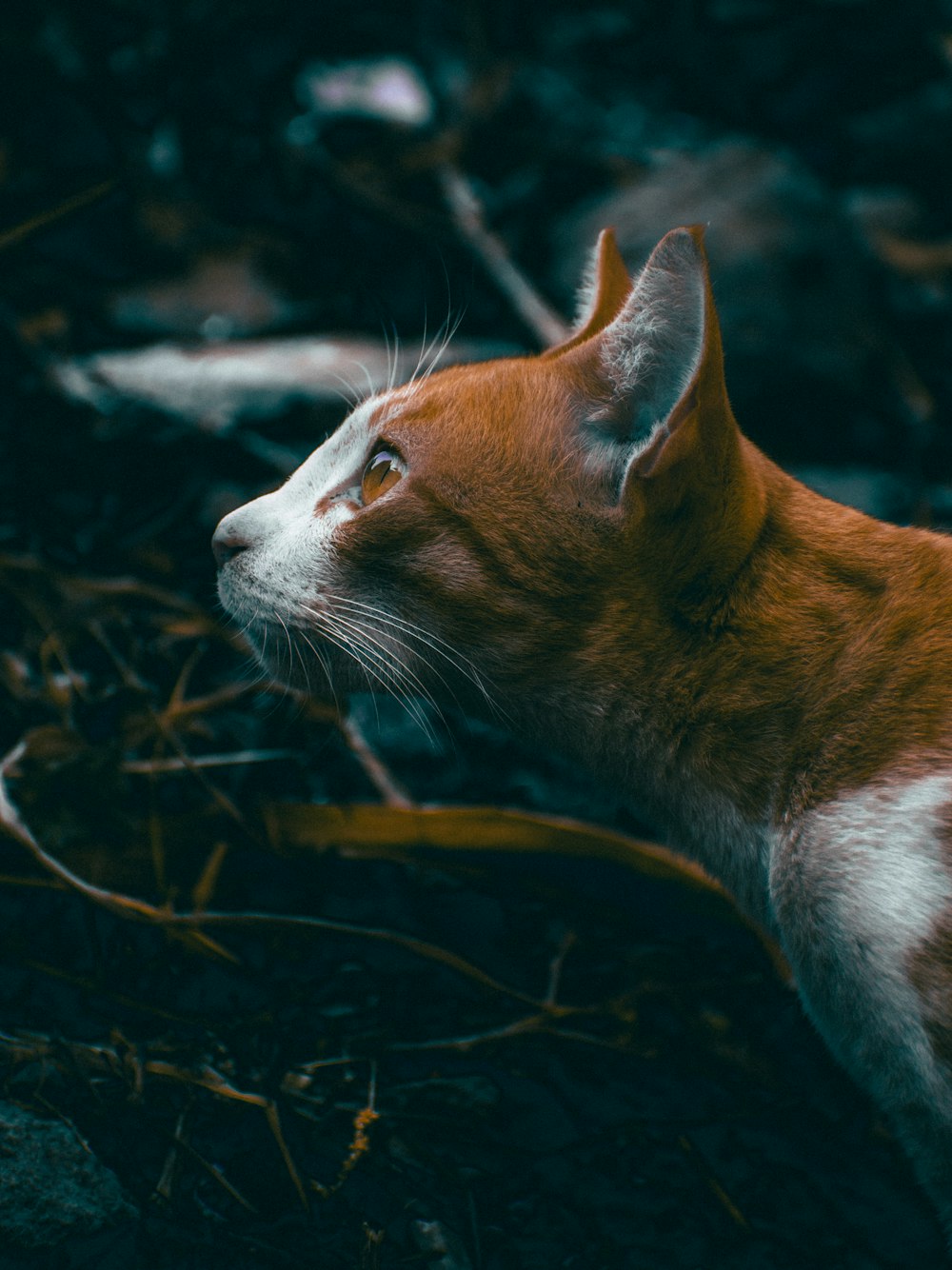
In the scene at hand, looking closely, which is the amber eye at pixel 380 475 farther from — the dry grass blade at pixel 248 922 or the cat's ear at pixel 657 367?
the dry grass blade at pixel 248 922

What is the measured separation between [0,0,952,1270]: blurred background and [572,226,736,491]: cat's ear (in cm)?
71

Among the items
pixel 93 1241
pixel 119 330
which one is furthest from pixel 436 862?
pixel 119 330

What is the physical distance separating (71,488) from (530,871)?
1300 mm

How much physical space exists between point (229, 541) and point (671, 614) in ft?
1.96

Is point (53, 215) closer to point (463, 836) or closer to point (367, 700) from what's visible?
point (367, 700)

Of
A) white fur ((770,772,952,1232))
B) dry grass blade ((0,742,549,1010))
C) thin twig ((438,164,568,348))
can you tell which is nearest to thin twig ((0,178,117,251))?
thin twig ((438,164,568,348))

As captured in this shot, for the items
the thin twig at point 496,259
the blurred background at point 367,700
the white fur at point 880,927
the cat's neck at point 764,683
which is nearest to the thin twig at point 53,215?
the blurred background at point 367,700

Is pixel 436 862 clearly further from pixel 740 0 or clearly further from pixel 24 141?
pixel 740 0

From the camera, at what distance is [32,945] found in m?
1.45

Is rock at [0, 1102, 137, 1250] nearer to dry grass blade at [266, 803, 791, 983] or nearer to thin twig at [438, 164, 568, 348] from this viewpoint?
dry grass blade at [266, 803, 791, 983]

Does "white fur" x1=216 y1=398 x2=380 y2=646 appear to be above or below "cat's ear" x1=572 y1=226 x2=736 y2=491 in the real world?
below

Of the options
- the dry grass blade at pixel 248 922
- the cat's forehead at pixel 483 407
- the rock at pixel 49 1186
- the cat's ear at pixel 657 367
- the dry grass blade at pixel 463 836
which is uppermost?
the cat's ear at pixel 657 367

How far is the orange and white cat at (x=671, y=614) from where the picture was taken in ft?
3.64

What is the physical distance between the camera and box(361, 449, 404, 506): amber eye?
1.34m
